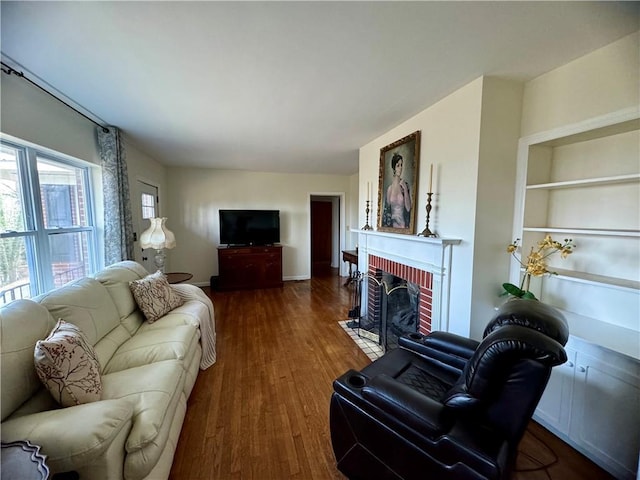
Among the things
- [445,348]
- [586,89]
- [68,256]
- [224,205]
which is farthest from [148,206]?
[586,89]

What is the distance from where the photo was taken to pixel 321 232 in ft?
23.3

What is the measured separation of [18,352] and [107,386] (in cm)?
43

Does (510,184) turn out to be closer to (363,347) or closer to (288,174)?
(363,347)

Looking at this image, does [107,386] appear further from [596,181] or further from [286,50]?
[596,181]

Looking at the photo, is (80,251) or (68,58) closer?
(68,58)

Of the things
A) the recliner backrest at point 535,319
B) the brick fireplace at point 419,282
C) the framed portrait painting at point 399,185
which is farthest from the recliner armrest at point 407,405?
the framed portrait painting at point 399,185

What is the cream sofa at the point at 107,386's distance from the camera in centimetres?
97

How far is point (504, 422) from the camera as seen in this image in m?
0.93

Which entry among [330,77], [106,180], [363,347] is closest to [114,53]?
[330,77]

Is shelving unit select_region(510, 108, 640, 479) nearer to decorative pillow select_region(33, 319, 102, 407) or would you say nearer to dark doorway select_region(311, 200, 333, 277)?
decorative pillow select_region(33, 319, 102, 407)

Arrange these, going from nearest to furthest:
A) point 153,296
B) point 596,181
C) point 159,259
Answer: point 596,181 → point 153,296 → point 159,259

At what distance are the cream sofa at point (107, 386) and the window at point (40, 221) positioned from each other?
18.2 inches

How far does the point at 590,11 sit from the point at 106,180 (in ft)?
12.7

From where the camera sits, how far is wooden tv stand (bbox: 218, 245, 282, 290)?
478cm
